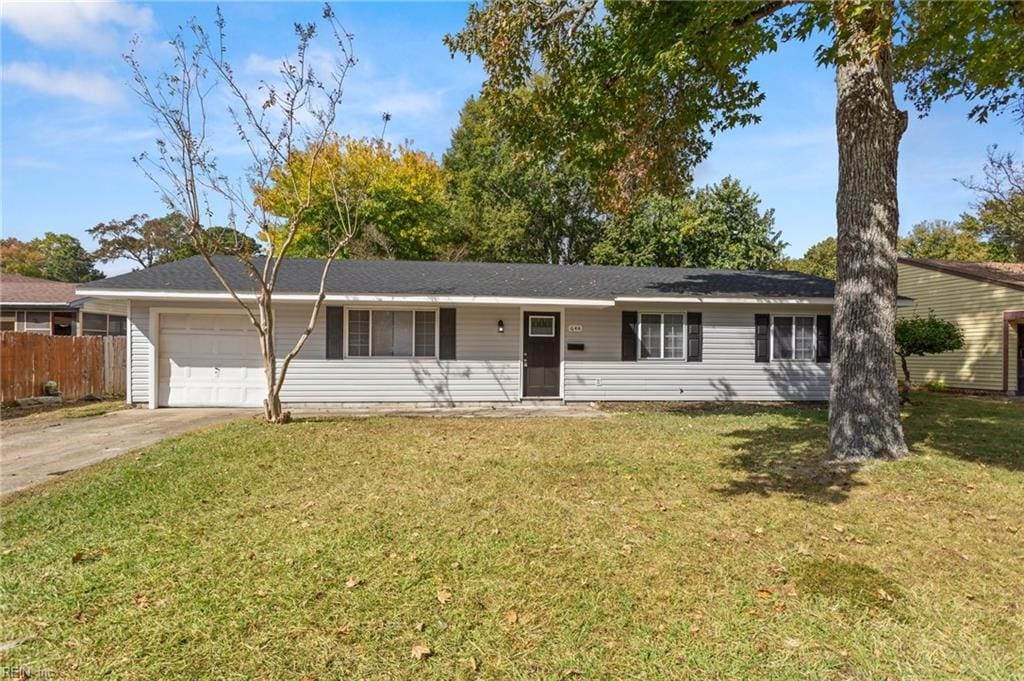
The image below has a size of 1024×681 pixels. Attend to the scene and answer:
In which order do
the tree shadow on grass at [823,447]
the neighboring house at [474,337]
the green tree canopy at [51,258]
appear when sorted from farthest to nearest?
the green tree canopy at [51,258] < the neighboring house at [474,337] < the tree shadow on grass at [823,447]

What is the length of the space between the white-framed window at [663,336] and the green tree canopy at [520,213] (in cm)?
1382

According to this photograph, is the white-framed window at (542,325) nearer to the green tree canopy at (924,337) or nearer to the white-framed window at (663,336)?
the white-framed window at (663,336)

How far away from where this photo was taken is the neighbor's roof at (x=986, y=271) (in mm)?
15336

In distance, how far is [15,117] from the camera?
27.3ft

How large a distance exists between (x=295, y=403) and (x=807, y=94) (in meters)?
11.3

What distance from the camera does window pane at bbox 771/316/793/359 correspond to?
12336mm

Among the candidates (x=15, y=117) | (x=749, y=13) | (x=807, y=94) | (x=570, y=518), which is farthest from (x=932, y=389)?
(x=15, y=117)

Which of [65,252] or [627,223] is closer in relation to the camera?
[627,223]

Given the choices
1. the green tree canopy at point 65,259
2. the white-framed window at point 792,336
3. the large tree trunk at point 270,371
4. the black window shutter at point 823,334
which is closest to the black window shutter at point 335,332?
the large tree trunk at point 270,371

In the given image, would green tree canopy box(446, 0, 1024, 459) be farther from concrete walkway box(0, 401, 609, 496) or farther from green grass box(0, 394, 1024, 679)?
concrete walkway box(0, 401, 609, 496)

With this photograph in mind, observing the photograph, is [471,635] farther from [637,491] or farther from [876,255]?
[876,255]

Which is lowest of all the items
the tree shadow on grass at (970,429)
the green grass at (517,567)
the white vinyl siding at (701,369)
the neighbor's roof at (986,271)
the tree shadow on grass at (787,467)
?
the green grass at (517,567)

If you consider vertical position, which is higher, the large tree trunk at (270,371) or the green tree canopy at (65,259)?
the green tree canopy at (65,259)

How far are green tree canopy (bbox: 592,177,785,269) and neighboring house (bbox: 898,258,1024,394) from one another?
5.11 metres
